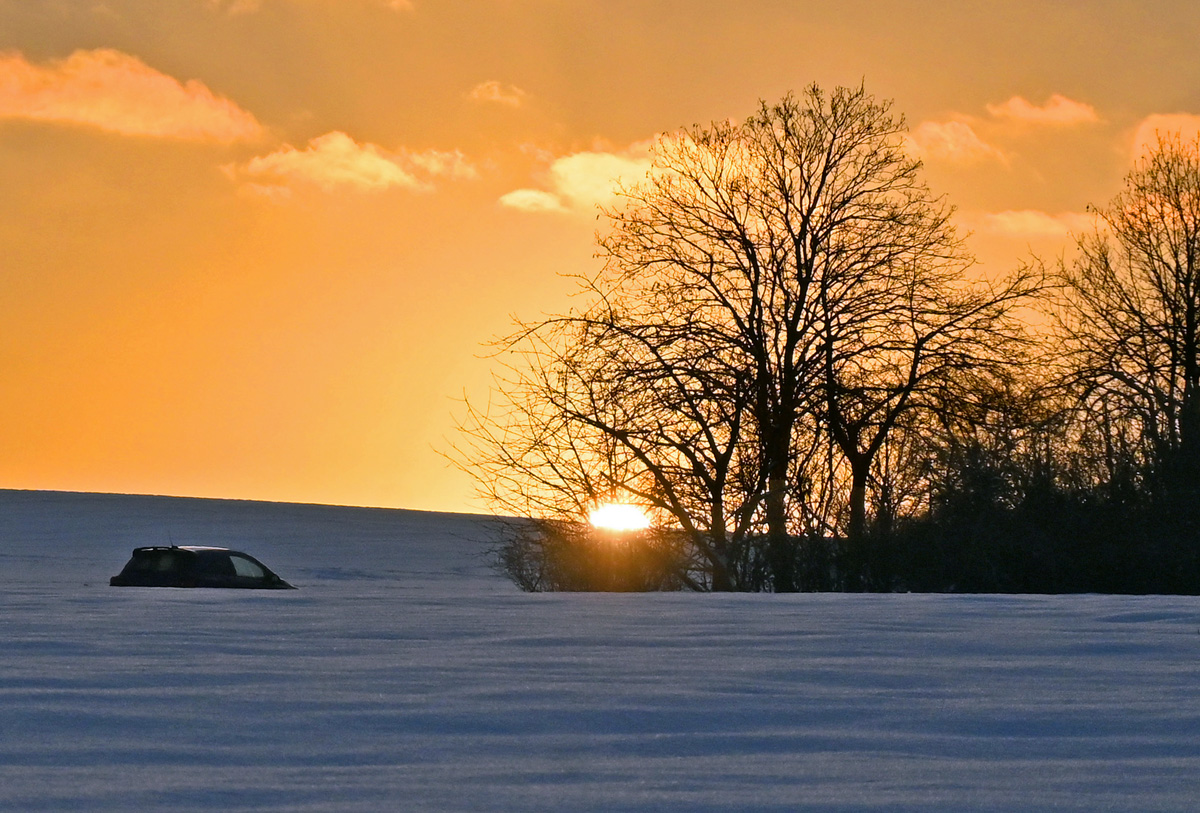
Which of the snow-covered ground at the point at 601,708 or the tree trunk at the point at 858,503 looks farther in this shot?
the tree trunk at the point at 858,503

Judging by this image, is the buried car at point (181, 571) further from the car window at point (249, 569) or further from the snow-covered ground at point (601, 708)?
the snow-covered ground at point (601, 708)

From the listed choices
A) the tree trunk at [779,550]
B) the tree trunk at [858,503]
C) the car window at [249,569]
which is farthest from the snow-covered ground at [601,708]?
the car window at [249,569]

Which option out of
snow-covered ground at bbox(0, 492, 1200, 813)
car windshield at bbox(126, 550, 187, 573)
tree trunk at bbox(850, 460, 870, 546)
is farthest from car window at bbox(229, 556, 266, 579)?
snow-covered ground at bbox(0, 492, 1200, 813)

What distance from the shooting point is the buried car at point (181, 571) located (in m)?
21.3

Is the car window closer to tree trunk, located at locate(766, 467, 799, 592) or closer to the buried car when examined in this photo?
the buried car

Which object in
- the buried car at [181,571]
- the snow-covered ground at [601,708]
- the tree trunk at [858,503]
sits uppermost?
the tree trunk at [858,503]

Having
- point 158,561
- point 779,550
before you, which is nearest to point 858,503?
point 779,550

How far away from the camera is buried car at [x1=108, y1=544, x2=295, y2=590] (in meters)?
21.3

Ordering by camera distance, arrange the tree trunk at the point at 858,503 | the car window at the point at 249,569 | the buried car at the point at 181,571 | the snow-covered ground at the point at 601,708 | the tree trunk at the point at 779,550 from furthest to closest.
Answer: the car window at the point at 249,569, the buried car at the point at 181,571, the tree trunk at the point at 779,550, the tree trunk at the point at 858,503, the snow-covered ground at the point at 601,708

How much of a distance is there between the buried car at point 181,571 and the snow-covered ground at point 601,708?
12.6 metres

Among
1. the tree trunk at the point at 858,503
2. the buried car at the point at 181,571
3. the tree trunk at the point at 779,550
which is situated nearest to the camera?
the tree trunk at the point at 858,503

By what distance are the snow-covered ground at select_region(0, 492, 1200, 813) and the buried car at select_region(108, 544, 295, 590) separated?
12.6 metres

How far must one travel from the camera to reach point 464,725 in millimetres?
4301

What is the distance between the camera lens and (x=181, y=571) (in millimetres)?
21438
